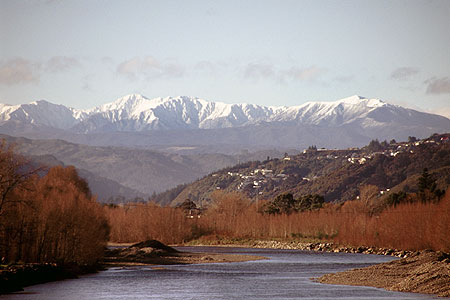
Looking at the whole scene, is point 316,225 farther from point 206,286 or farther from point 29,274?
point 29,274

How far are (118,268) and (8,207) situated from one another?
31.1 m

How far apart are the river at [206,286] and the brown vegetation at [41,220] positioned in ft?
13.3

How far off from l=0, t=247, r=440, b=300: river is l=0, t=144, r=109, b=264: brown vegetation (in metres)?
4.06

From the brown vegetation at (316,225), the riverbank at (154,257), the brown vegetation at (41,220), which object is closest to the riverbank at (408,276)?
the brown vegetation at (41,220)

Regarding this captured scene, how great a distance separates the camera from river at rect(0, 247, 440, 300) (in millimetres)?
60281

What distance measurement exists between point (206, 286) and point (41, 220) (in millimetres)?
18252

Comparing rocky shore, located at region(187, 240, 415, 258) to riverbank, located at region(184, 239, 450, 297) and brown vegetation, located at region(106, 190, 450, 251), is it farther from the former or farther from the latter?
riverbank, located at region(184, 239, 450, 297)

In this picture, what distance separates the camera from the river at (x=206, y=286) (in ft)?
198

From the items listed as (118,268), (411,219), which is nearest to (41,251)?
(118,268)

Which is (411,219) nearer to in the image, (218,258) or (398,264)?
(218,258)

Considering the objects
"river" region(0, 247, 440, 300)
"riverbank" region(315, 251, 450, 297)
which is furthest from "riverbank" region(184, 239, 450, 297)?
"river" region(0, 247, 440, 300)

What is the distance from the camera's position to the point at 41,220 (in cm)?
7650

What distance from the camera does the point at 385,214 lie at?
142000 mm

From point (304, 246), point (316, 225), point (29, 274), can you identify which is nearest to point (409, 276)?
point (29, 274)
